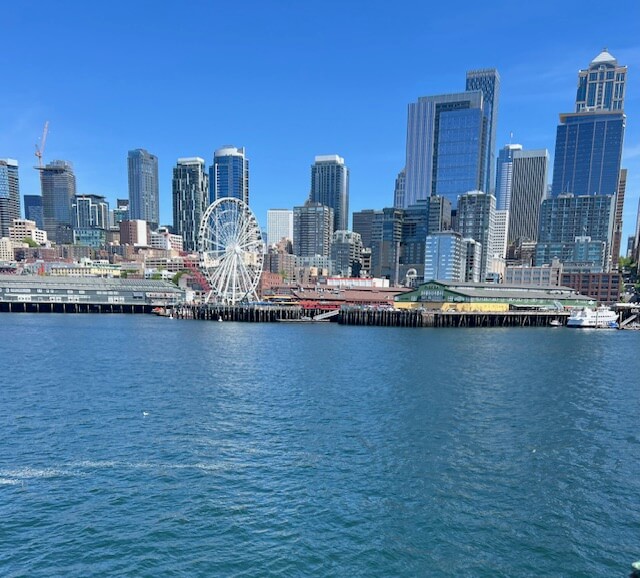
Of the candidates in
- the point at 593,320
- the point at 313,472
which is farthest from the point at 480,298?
the point at 313,472

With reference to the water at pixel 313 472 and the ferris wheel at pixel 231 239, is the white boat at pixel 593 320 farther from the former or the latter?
the ferris wheel at pixel 231 239

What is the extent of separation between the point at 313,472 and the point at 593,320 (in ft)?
384

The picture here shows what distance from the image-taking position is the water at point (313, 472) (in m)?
17.6

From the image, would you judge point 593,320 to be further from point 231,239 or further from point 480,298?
point 231,239

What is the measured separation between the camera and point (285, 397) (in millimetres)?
39219

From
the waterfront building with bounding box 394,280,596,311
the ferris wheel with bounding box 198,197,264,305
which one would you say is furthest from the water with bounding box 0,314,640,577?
the ferris wheel with bounding box 198,197,264,305

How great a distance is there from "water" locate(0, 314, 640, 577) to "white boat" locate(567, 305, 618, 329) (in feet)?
236

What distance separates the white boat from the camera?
114 metres

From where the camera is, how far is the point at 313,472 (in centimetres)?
2447

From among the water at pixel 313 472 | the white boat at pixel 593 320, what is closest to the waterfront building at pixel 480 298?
the white boat at pixel 593 320

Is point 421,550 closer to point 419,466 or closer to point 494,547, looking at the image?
point 494,547

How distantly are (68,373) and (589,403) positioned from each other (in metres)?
53.1

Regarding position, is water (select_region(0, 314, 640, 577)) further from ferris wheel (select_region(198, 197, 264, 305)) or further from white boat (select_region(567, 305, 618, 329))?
ferris wheel (select_region(198, 197, 264, 305))

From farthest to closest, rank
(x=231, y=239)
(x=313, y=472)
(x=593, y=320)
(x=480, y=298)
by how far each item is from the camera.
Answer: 1. (x=231, y=239)
2. (x=480, y=298)
3. (x=593, y=320)
4. (x=313, y=472)
